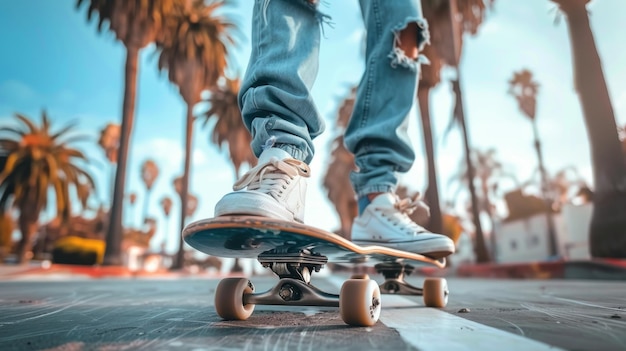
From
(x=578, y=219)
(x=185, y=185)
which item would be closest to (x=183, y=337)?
(x=185, y=185)

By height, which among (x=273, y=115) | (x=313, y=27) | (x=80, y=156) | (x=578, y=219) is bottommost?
(x=273, y=115)

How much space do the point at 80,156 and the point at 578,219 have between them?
26.4 metres

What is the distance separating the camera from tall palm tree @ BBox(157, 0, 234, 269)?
58.1 feet

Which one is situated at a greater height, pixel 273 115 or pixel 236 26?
pixel 236 26

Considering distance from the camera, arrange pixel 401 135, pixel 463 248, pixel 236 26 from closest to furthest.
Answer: pixel 401 135, pixel 236 26, pixel 463 248

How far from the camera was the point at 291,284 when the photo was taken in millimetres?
1193

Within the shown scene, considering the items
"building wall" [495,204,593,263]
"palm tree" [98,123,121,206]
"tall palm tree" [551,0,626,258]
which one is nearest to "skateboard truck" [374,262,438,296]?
"tall palm tree" [551,0,626,258]

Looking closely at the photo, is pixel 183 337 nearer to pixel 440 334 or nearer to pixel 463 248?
pixel 440 334

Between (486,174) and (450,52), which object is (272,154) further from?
(486,174)

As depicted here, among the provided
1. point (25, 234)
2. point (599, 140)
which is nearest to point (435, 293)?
point (599, 140)

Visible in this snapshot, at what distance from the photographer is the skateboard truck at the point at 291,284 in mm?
1156

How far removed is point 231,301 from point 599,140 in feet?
21.5

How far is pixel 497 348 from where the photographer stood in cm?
68

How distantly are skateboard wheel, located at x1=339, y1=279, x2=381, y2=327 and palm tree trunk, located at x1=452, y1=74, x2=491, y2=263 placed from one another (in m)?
11.4
